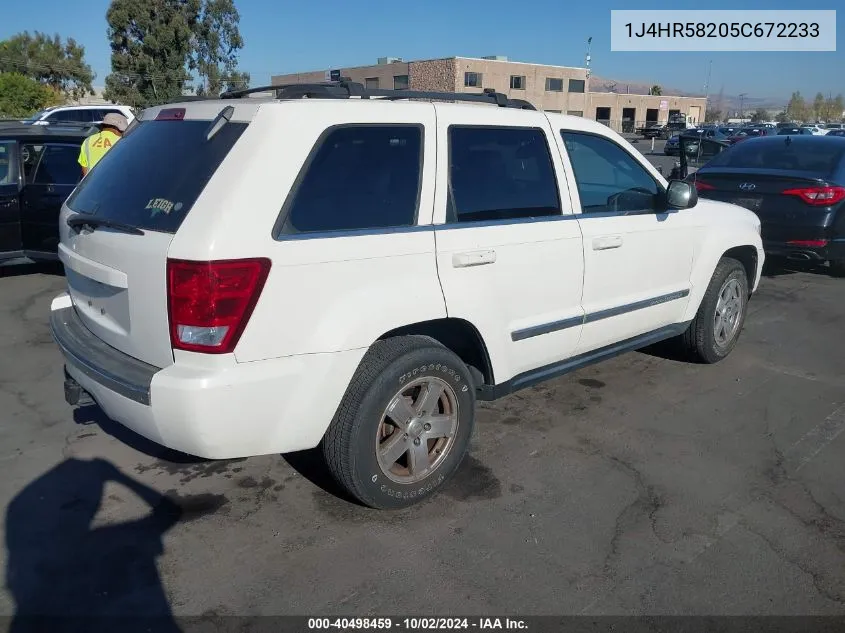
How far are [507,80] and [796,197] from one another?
2548 inches

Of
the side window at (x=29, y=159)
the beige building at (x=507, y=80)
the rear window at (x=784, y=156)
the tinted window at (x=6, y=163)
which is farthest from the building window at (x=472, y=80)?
the tinted window at (x=6, y=163)

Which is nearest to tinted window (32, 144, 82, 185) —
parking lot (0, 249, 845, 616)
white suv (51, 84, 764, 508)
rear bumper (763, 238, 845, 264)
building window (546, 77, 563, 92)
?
parking lot (0, 249, 845, 616)

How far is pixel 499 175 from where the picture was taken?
3783 millimetres

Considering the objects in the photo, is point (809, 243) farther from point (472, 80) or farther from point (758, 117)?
point (758, 117)

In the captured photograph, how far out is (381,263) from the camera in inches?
122

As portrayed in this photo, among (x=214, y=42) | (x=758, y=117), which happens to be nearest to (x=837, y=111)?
(x=758, y=117)

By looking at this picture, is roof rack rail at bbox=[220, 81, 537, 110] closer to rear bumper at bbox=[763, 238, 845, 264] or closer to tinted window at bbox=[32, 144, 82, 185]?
tinted window at bbox=[32, 144, 82, 185]

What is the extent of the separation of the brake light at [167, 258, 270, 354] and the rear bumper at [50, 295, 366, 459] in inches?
3.4

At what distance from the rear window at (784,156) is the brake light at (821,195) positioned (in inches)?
11.3

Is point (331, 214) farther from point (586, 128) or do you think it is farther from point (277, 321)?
point (586, 128)

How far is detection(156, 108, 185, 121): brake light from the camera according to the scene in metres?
3.37

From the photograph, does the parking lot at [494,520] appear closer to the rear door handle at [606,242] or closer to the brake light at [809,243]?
the rear door handle at [606,242]

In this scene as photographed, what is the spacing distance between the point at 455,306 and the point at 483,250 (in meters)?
0.33

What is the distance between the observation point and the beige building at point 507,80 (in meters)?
64.4
